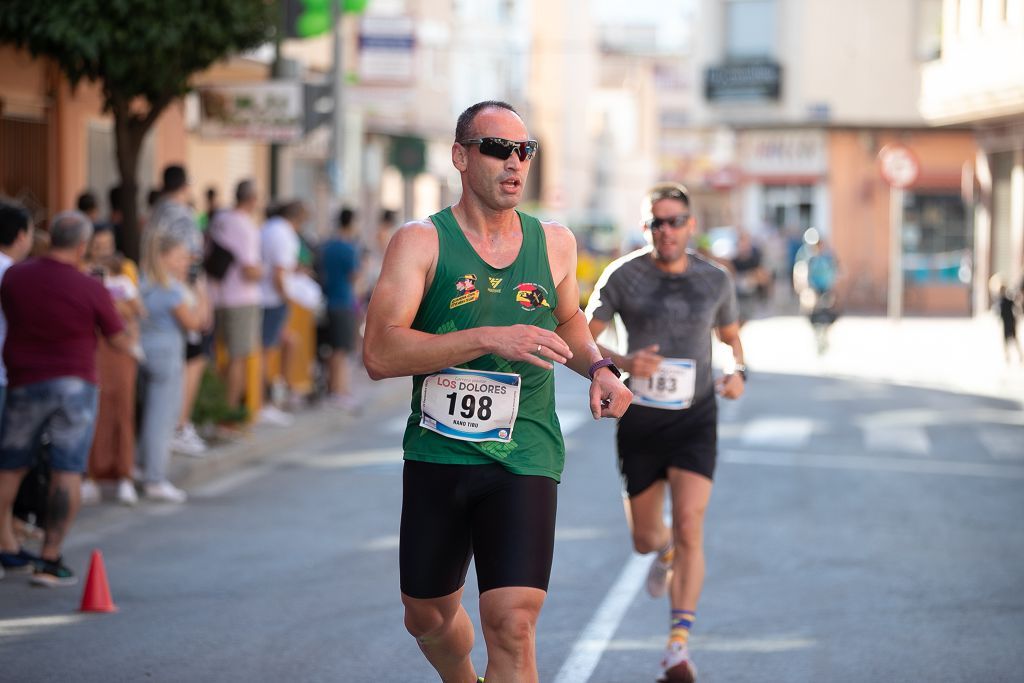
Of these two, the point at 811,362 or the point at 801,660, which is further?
the point at 811,362

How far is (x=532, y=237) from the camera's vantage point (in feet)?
16.9

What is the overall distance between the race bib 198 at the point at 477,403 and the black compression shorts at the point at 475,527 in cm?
11

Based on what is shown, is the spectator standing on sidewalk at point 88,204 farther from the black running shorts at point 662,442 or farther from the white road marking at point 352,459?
the black running shorts at point 662,442

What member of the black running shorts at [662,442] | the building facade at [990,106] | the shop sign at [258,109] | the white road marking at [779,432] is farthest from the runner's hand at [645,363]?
the building facade at [990,106]

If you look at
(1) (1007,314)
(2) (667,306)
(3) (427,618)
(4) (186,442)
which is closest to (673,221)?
(2) (667,306)

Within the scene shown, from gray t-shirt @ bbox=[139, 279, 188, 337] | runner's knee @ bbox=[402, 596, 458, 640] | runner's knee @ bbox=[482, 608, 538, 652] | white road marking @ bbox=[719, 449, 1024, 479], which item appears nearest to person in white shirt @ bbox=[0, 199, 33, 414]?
gray t-shirt @ bbox=[139, 279, 188, 337]

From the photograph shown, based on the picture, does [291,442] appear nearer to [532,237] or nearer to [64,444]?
[64,444]

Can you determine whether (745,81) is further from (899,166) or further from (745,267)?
(899,166)

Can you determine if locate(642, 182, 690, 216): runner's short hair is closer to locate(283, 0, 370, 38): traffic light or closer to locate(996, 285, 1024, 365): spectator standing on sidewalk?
locate(283, 0, 370, 38): traffic light

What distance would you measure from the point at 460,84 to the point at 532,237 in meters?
54.6

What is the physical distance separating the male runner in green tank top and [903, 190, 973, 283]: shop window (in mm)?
42294

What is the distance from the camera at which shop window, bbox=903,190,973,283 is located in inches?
1831

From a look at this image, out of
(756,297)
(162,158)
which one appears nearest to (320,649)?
(162,158)

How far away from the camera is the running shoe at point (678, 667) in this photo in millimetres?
6629
